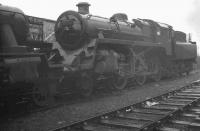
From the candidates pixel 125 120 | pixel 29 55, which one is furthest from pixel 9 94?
pixel 125 120

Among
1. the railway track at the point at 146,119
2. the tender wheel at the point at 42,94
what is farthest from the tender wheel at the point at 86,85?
the railway track at the point at 146,119

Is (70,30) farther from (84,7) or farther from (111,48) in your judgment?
(111,48)

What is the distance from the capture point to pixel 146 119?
5.84 metres

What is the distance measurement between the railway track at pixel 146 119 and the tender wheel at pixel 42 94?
207 cm

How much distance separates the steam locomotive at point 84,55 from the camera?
6.43m

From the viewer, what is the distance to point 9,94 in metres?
6.17

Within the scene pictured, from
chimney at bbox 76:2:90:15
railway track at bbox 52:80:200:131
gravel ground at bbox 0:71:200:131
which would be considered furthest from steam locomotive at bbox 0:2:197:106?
railway track at bbox 52:80:200:131

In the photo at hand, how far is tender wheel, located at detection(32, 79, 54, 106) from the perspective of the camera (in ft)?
23.5

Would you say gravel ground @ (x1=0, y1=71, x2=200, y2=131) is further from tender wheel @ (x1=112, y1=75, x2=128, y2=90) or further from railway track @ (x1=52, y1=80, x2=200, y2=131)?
tender wheel @ (x1=112, y1=75, x2=128, y2=90)

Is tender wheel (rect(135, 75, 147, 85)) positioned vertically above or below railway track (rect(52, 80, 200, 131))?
above

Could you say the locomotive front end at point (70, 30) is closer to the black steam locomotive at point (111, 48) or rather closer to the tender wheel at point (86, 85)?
the black steam locomotive at point (111, 48)

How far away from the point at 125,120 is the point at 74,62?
428 cm

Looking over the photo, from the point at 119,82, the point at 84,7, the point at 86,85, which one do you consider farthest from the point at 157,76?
the point at 86,85

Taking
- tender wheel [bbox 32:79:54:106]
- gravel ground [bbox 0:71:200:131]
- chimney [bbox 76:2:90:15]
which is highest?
chimney [bbox 76:2:90:15]
